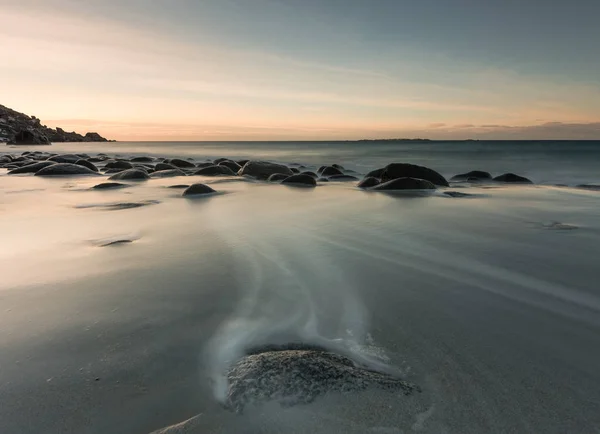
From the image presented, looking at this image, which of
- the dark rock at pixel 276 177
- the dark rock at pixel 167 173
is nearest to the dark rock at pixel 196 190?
the dark rock at pixel 276 177

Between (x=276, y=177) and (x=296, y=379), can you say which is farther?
(x=276, y=177)

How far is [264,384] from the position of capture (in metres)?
2.08

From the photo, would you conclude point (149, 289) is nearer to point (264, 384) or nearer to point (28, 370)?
point (28, 370)

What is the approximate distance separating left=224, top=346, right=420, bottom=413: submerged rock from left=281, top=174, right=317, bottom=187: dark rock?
39.0 feet

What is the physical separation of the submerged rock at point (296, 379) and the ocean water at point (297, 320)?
8 cm

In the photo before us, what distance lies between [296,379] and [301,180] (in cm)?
1248

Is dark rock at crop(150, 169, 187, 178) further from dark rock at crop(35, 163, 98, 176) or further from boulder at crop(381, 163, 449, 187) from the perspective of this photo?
boulder at crop(381, 163, 449, 187)

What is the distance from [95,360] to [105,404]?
479 millimetres

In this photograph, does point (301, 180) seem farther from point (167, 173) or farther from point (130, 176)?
point (130, 176)

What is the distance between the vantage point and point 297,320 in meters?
2.92

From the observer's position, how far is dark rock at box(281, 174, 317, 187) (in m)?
14.2

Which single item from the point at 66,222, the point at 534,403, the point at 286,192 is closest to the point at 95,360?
the point at 534,403

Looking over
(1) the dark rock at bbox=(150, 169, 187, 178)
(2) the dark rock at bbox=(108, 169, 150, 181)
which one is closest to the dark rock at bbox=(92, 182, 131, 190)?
(2) the dark rock at bbox=(108, 169, 150, 181)

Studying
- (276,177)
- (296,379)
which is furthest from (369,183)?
(296,379)
